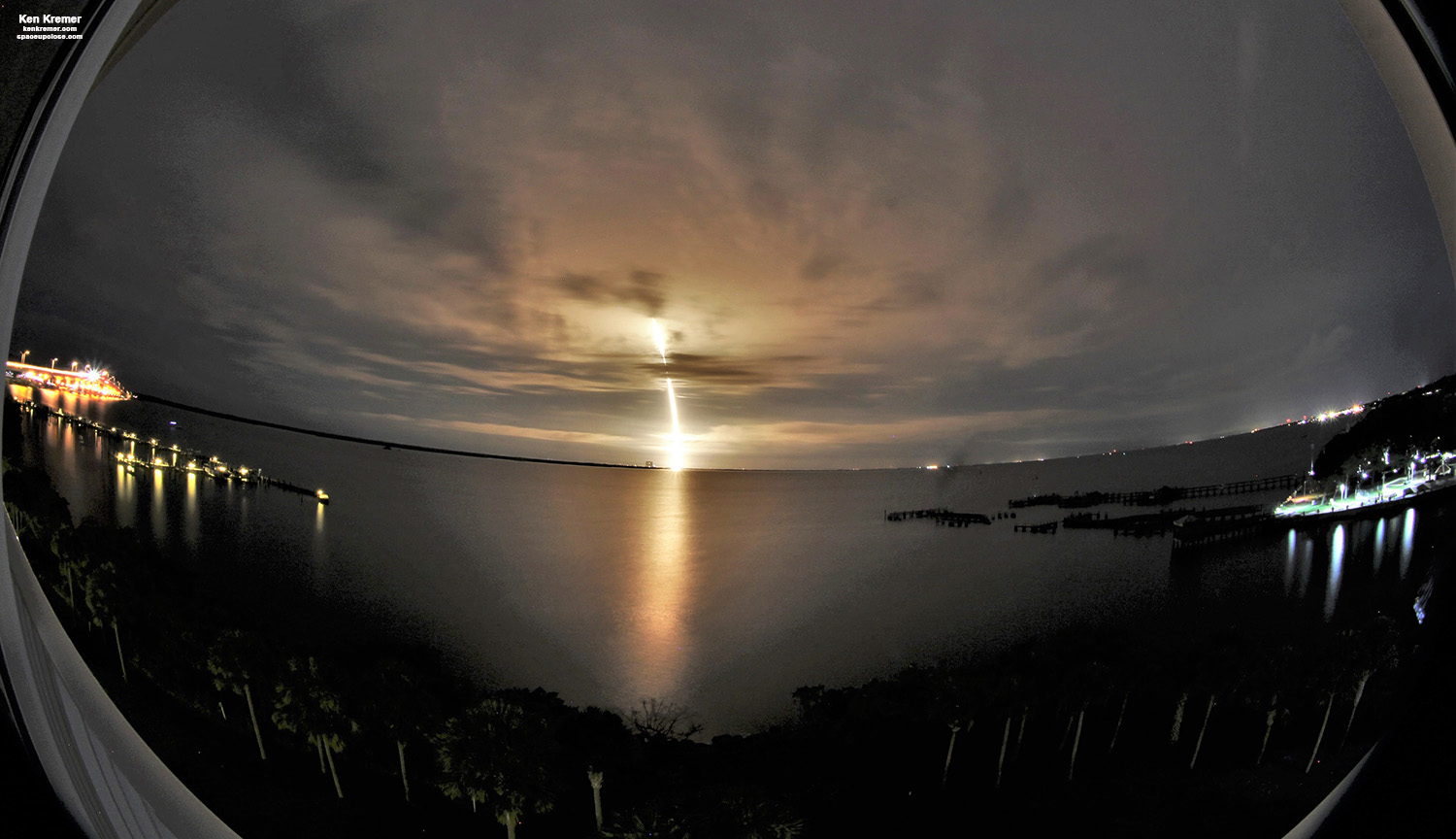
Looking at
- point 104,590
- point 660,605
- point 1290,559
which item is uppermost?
point 1290,559

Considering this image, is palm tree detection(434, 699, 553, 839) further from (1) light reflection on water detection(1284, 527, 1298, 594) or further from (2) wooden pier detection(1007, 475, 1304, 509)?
(1) light reflection on water detection(1284, 527, 1298, 594)

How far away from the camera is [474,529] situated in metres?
8.80

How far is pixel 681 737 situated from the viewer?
26.3 ft

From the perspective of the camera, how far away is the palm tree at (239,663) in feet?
23.7

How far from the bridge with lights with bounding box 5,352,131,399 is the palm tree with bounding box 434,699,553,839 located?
5137 mm

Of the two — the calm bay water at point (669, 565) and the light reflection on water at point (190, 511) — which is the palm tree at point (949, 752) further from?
the light reflection on water at point (190, 511)

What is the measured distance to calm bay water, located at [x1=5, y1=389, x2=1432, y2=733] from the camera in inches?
248

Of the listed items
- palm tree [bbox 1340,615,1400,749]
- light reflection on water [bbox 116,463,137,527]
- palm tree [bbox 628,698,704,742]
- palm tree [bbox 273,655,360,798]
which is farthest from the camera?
palm tree [bbox 628,698,704,742]

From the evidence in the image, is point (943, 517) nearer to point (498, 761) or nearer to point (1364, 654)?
point (1364, 654)

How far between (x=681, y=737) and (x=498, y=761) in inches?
114

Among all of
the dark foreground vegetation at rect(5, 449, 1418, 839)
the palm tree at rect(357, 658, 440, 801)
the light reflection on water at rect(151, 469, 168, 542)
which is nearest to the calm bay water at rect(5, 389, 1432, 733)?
the light reflection on water at rect(151, 469, 168, 542)

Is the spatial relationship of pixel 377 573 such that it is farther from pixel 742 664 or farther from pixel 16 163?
pixel 16 163

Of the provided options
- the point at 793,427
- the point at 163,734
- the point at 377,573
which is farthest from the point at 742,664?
the point at 163,734

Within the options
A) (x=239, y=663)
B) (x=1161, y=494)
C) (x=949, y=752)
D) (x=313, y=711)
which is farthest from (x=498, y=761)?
(x=1161, y=494)
